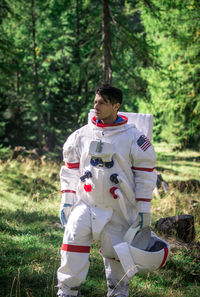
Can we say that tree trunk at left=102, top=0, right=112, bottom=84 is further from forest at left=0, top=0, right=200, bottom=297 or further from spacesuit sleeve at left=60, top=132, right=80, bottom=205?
spacesuit sleeve at left=60, top=132, right=80, bottom=205

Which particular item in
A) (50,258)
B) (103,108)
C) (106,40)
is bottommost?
(50,258)

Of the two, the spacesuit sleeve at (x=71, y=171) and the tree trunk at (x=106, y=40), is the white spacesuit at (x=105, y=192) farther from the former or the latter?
the tree trunk at (x=106, y=40)

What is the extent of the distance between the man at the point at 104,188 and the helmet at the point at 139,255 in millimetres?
176

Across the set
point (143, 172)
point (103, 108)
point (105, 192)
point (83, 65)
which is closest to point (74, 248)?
point (105, 192)

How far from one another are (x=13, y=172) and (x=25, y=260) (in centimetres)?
744

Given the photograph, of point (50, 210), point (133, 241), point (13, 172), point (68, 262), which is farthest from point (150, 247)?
point (13, 172)

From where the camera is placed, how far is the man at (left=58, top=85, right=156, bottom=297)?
312 centimetres

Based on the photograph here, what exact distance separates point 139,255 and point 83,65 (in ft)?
28.1

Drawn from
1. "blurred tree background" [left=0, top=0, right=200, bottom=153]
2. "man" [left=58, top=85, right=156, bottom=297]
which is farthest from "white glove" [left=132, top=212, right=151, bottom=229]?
"blurred tree background" [left=0, top=0, right=200, bottom=153]

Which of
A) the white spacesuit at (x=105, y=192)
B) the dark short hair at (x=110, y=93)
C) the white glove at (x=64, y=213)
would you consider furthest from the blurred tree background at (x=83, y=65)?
the white glove at (x=64, y=213)

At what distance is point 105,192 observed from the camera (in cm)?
326

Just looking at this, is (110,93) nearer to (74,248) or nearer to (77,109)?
(74,248)

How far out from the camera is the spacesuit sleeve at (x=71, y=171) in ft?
11.3

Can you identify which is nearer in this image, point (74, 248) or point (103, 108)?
point (74, 248)
